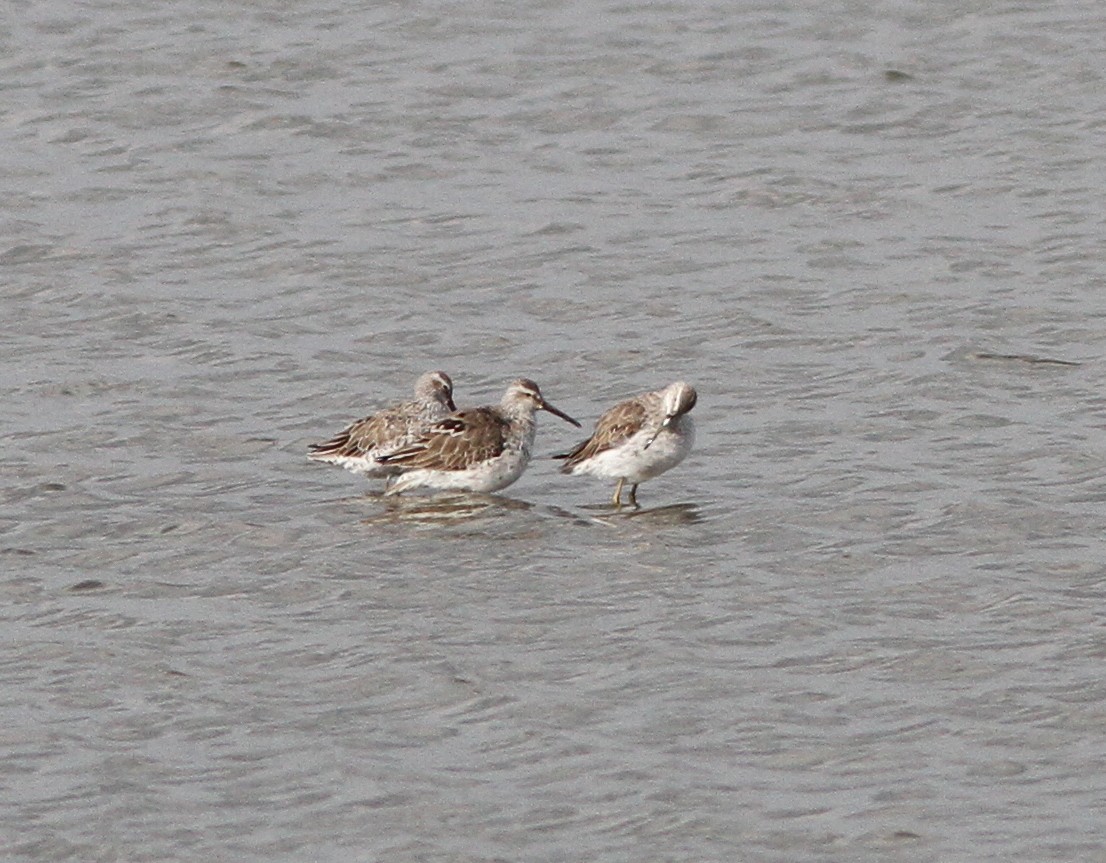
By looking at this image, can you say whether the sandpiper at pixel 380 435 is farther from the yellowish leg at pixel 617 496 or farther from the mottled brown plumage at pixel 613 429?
the yellowish leg at pixel 617 496

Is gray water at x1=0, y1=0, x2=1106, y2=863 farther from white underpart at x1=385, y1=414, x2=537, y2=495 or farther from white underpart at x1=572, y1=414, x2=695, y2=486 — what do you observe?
white underpart at x1=572, y1=414, x2=695, y2=486

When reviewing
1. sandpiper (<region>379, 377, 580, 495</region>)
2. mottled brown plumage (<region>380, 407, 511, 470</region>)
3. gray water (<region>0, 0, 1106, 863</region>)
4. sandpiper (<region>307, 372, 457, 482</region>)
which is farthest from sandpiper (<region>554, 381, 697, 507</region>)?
sandpiper (<region>307, 372, 457, 482</region>)

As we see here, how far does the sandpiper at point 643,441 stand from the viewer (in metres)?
17.1

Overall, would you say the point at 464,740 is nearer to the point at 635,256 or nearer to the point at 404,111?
the point at 635,256

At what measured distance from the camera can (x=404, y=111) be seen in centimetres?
2708

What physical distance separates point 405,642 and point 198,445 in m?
4.68

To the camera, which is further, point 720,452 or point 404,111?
point 404,111

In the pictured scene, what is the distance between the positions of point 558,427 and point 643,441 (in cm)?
253

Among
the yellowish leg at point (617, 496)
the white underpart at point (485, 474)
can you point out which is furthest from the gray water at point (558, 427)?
the yellowish leg at point (617, 496)

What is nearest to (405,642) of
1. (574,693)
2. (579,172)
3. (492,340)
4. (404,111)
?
(574,693)

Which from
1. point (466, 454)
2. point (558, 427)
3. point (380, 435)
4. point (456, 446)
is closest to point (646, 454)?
point (466, 454)

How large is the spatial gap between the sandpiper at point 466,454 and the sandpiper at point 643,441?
50 centimetres

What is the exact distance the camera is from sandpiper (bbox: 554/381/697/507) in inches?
674

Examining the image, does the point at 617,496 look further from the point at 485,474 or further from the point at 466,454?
the point at 466,454
